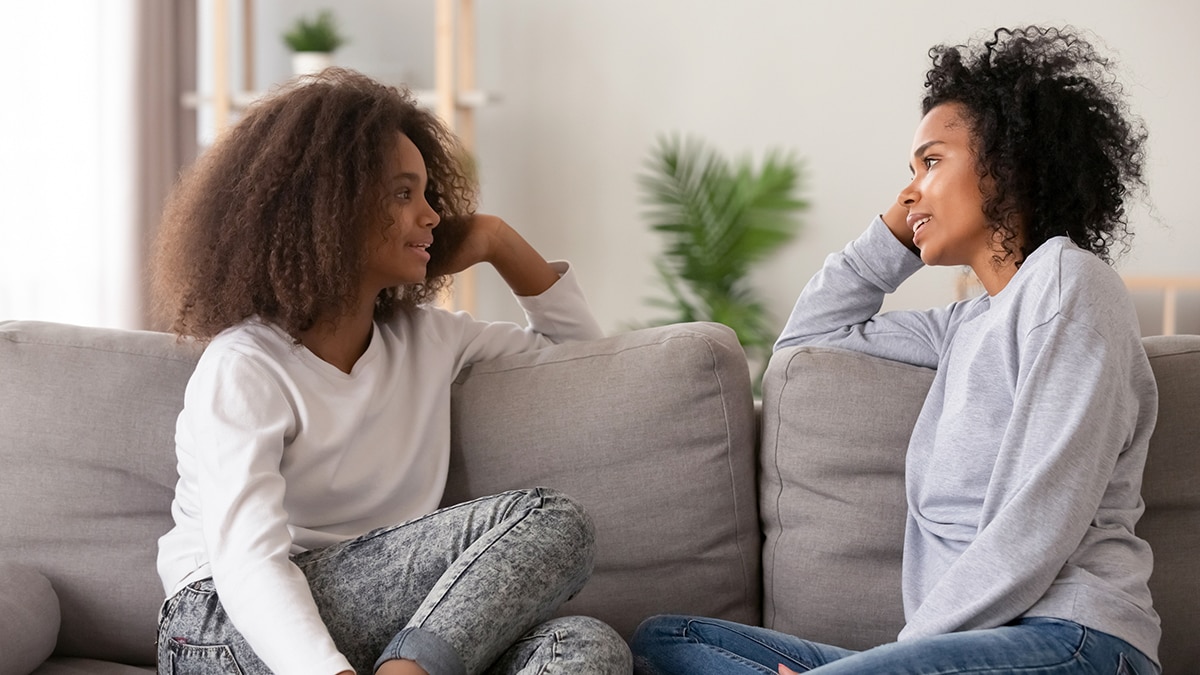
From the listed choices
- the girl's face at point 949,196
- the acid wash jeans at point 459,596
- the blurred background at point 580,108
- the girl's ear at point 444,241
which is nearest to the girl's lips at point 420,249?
the girl's ear at point 444,241

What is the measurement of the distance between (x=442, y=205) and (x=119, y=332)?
1.63 feet

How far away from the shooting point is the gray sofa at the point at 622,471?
1.54 m

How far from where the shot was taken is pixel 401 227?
153 centimetres

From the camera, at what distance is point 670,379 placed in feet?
5.20

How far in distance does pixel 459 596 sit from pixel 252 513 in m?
0.25

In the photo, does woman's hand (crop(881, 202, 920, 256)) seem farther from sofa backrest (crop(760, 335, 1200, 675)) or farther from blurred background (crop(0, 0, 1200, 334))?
blurred background (crop(0, 0, 1200, 334))

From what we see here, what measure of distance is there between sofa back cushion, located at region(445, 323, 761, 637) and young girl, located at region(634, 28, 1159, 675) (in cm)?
11

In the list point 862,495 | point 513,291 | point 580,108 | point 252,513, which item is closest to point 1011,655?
point 862,495

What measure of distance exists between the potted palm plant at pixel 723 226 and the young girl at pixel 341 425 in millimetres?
2027

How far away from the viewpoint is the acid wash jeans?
1.22m

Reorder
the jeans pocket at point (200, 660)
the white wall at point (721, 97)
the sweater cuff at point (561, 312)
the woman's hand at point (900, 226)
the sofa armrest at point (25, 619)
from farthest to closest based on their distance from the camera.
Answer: the white wall at point (721, 97) → the sweater cuff at point (561, 312) → the woman's hand at point (900, 226) → the sofa armrest at point (25, 619) → the jeans pocket at point (200, 660)

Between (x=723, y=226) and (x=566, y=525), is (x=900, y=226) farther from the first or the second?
(x=723, y=226)

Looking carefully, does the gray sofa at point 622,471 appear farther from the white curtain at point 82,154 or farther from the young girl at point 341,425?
the white curtain at point 82,154

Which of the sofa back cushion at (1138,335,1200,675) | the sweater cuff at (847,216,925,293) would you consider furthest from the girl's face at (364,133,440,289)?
the sofa back cushion at (1138,335,1200,675)
